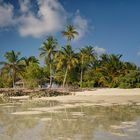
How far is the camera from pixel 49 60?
208ft

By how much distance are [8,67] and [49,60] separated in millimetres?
9030

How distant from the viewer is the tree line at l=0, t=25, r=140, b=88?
5981 cm

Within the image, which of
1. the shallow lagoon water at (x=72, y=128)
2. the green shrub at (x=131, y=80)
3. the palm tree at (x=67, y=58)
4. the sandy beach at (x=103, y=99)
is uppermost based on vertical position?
the palm tree at (x=67, y=58)

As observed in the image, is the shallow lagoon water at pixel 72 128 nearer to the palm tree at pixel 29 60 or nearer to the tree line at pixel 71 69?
the tree line at pixel 71 69

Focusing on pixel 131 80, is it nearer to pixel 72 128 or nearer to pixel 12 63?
pixel 12 63

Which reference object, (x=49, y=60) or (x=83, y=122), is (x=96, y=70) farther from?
(x=83, y=122)

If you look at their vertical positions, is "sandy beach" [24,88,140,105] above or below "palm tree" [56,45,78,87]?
below

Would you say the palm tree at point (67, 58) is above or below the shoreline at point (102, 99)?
above

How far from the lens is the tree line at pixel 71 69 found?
5981 centimetres

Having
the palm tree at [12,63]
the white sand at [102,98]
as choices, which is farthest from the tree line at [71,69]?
the white sand at [102,98]

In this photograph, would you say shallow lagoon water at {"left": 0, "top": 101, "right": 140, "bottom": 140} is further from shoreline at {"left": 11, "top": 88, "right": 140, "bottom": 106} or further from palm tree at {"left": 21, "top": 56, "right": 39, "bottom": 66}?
palm tree at {"left": 21, "top": 56, "right": 39, "bottom": 66}

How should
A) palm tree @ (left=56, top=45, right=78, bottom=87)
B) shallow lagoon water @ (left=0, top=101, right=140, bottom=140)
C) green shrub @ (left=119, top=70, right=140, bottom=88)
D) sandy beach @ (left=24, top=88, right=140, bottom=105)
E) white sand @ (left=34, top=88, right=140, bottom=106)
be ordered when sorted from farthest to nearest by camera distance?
1. palm tree @ (left=56, top=45, right=78, bottom=87)
2. green shrub @ (left=119, top=70, right=140, bottom=88)
3. white sand @ (left=34, top=88, right=140, bottom=106)
4. sandy beach @ (left=24, top=88, right=140, bottom=105)
5. shallow lagoon water @ (left=0, top=101, right=140, bottom=140)

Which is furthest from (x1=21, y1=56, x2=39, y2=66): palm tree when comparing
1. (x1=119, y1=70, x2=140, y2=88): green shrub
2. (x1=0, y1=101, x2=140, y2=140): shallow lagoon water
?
(x1=0, y1=101, x2=140, y2=140): shallow lagoon water

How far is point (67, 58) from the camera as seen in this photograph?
6038 cm
